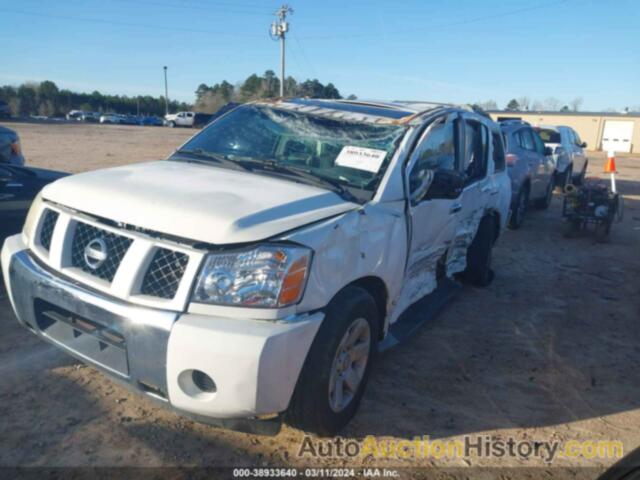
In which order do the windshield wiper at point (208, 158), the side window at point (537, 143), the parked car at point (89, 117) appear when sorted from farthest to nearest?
the parked car at point (89, 117) < the side window at point (537, 143) < the windshield wiper at point (208, 158)

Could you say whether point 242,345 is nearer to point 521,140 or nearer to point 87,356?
point 87,356

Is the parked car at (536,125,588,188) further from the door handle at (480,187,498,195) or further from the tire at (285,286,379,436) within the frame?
the tire at (285,286,379,436)

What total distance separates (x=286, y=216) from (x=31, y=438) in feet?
5.82

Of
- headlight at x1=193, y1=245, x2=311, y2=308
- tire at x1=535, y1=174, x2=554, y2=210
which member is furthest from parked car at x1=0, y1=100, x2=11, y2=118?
headlight at x1=193, y1=245, x2=311, y2=308

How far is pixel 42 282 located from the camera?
103 inches

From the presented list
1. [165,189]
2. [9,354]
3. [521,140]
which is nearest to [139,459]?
[165,189]

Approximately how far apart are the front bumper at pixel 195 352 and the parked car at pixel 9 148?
5.16 metres

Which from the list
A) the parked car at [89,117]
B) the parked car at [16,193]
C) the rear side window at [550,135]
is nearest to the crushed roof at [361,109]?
the parked car at [16,193]

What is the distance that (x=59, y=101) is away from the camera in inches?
2574

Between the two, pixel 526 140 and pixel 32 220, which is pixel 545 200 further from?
pixel 32 220

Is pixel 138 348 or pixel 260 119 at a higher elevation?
pixel 260 119

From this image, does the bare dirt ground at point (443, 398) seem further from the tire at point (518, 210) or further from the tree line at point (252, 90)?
the tree line at point (252, 90)

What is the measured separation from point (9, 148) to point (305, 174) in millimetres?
5380

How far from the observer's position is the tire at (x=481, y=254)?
5270mm
